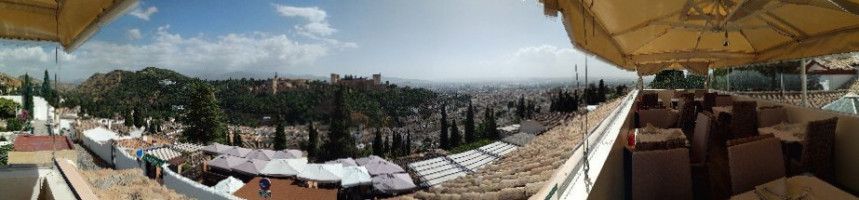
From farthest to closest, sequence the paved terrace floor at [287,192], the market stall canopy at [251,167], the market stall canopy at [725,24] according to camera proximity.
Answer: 1. the market stall canopy at [251,167]
2. the paved terrace floor at [287,192]
3. the market stall canopy at [725,24]

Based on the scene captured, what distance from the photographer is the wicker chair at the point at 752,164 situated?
1862 mm

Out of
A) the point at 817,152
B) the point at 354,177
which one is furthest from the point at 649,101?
the point at 354,177

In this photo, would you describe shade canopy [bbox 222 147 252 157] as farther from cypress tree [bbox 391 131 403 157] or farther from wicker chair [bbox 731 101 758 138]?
cypress tree [bbox 391 131 403 157]

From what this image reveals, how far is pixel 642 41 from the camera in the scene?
5.06m

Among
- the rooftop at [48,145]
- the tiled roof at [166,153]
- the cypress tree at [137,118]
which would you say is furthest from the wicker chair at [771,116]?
the cypress tree at [137,118]

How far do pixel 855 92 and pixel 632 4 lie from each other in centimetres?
259

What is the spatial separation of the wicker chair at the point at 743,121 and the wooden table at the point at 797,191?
81.0 inches

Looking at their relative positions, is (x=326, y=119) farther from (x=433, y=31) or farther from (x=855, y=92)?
(x=855, y=92)

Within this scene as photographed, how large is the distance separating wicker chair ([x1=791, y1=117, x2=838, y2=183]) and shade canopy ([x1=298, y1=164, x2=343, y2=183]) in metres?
11.7

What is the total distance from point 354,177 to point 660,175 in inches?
482

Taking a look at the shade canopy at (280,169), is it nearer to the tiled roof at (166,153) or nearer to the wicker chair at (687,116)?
the tiled roof at (166,153)

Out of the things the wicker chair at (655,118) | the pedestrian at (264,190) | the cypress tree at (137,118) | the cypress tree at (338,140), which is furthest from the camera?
the cypress tree at (137,118)

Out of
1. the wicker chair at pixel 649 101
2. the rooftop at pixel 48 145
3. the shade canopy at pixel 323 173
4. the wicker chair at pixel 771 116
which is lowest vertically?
the shade canopy at pixel 323 173

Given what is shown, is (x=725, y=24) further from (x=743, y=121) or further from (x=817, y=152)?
(x=817, y=152)
